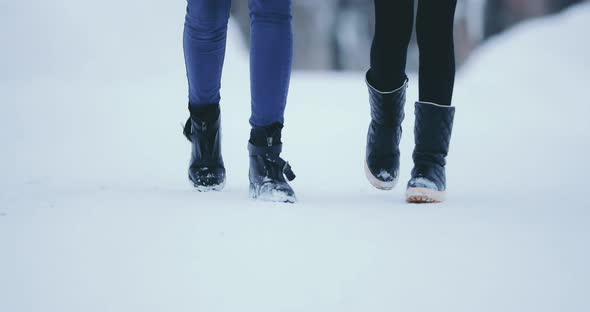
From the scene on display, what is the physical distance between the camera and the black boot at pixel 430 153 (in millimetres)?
1642

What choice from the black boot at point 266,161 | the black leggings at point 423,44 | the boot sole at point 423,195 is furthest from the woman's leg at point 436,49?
the black boot at point 266,161

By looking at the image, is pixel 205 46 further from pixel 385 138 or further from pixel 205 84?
pixel 385 138

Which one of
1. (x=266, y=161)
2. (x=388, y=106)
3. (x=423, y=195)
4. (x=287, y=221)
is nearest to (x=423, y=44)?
(x=388, y=106)

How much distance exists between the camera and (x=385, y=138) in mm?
1773

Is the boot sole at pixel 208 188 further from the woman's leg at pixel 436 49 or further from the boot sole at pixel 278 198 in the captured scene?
the woman's leg at pixel 436 49

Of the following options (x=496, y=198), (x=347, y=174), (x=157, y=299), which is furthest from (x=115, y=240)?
(x=347, y=174)

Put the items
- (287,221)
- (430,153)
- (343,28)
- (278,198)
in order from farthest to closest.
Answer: (343,28), (430,153), (278,198), (287,221)

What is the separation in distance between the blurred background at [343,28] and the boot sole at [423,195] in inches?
408

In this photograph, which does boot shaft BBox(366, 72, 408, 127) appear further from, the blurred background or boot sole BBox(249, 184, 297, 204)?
the blurred background

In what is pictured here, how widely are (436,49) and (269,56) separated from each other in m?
0.38

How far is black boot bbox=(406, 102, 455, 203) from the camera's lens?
1642mm

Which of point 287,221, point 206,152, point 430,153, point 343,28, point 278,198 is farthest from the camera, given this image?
point 343,28

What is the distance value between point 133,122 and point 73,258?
7.58ft

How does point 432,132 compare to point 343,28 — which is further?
point 343,28
